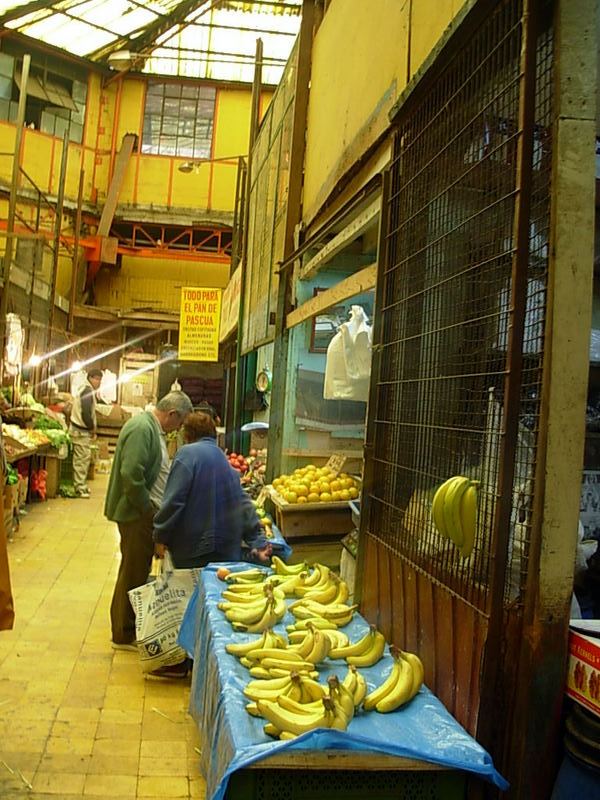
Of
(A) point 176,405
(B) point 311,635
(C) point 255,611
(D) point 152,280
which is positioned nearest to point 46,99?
(D) point 152,280

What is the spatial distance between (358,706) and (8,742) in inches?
98.9

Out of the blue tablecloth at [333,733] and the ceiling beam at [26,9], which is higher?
the ceiling beam at [26,9]

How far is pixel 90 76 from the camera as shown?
68.2 ft

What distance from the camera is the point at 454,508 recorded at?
2.50 meters

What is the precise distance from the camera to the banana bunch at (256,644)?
2996mm

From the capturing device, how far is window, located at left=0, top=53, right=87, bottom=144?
1908cm

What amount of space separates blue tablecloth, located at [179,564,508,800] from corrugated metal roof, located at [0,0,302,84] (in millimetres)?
19322

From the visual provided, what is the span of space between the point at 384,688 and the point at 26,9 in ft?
66.0

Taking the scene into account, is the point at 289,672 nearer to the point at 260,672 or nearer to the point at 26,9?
the point at 260,672

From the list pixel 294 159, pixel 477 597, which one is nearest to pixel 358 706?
pixel 477 597

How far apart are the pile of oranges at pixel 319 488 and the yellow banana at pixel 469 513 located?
3.16 m

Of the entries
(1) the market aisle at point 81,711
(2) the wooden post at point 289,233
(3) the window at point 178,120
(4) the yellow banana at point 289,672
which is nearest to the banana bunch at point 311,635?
(4) the yellow banana at point 289,672

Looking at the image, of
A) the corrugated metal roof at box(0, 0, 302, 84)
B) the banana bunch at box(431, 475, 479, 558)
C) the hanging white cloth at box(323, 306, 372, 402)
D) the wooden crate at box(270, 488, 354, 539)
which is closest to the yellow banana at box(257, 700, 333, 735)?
the banana bunch at box(431, 475, 479, 558)

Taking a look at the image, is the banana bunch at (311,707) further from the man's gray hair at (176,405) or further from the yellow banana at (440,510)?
the man's gray hair at (176,405)
